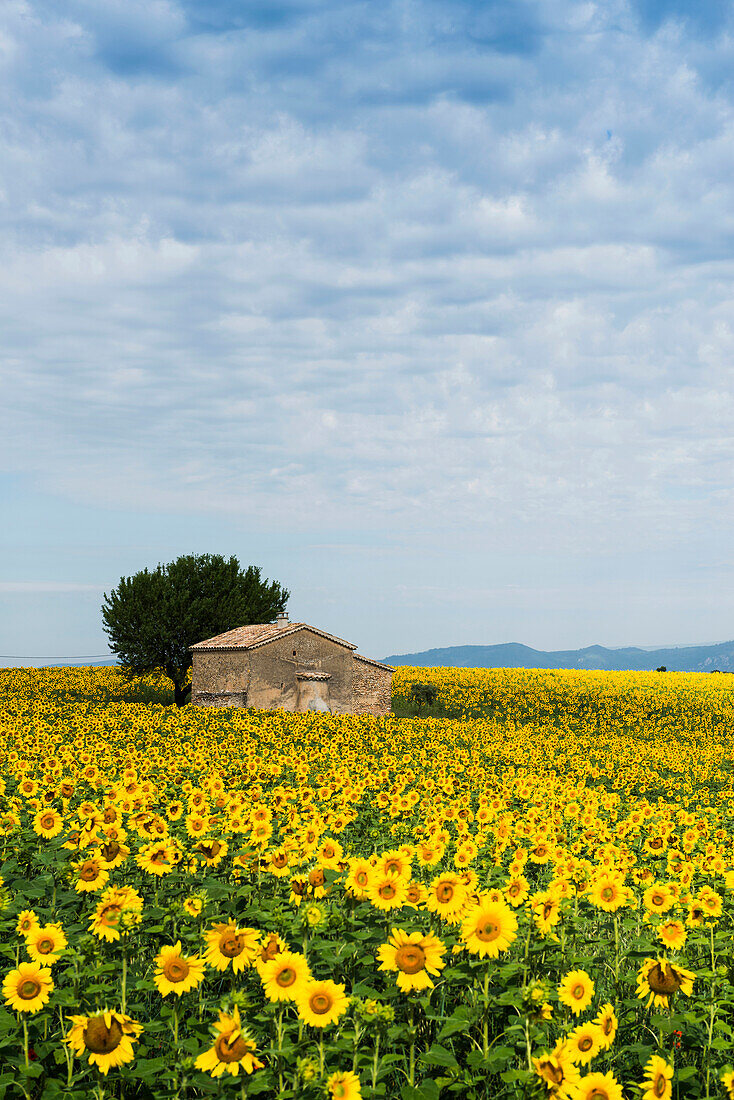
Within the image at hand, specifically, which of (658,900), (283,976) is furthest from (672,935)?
(283,976)

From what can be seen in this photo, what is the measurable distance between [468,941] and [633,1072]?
76.3 inches

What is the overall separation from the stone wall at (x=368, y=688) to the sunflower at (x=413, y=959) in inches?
1341

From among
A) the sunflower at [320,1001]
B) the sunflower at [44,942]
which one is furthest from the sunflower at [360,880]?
the sunflower at [44,942]

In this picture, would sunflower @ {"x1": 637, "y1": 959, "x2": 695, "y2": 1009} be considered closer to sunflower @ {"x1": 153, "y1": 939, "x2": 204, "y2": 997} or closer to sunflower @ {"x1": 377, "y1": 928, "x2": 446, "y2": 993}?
sunflower @ {"x1": 377, "y1": 928, "x2": 446, "y2": 993}

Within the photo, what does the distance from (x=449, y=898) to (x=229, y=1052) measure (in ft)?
6.42

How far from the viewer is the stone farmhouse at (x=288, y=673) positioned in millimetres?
36250

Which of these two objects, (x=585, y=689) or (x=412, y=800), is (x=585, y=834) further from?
(x=585, y=689)

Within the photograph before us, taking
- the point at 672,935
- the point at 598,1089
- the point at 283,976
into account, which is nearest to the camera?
the point at 598,1089

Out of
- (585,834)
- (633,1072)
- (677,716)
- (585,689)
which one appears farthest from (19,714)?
(585,689)

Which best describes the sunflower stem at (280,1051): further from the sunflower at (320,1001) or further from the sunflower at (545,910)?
the sunflower at (545,910)

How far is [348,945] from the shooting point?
5.32m

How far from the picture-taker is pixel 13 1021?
4734 millimetres

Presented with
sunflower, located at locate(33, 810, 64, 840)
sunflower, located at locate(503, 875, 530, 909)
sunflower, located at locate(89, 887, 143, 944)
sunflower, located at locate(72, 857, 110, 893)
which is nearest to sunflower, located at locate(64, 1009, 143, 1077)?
sunflower, located at locate(89, 887, 143, 944)

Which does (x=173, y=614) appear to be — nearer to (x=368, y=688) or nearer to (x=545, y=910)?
(x=368, y=688)
